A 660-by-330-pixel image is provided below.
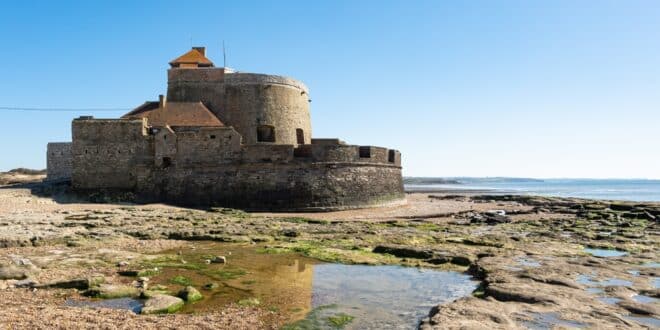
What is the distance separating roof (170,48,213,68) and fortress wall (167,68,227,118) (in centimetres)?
153

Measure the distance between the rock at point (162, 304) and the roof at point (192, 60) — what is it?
25.2 metres

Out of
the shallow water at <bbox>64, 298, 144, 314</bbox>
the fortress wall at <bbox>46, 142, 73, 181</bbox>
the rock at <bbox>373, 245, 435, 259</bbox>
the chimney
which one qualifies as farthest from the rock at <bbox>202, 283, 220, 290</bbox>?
the fortress wall at <bbox>46, 142, 73, 181</bbox>

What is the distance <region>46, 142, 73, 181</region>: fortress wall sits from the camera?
3234cm

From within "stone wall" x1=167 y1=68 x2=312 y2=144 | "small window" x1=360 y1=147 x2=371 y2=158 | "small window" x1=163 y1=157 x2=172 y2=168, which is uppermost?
"stone wall" x1=167 y1=68 x2=312 y2=144

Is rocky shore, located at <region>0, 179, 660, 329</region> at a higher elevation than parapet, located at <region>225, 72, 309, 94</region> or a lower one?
lower

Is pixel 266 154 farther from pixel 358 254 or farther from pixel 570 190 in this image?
pixel 570 190

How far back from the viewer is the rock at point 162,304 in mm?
6895

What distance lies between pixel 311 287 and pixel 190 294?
7.36 ft

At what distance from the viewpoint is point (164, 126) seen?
24.4 metres

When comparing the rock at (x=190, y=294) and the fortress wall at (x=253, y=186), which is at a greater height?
the fortress wall at (x=253, y=186)

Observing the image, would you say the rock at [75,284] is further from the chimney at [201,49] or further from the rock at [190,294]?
the chimney at [201,49]

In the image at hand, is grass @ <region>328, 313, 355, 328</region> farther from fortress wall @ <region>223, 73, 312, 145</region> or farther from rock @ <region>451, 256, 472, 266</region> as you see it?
fortress wall @ <region>223, 73, 312, 145</region>

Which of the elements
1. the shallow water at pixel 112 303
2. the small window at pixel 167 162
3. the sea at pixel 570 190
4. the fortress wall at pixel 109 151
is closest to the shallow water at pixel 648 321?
the shallow water at pixel 112 303

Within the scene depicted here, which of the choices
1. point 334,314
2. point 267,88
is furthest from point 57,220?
Result: point 267,88
